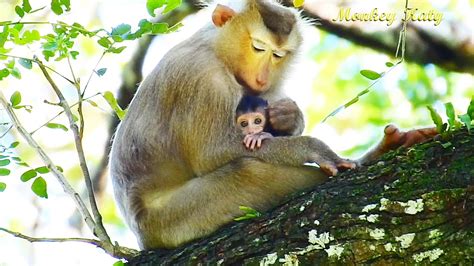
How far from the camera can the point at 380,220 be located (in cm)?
331

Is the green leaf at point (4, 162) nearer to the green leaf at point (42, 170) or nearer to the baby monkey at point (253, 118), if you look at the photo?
the green leaf at point (42, 170)

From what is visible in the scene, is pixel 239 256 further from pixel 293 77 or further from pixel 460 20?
pixel 460 20

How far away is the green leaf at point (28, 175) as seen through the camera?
423cm

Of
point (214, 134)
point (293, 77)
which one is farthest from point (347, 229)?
point (293, 77)

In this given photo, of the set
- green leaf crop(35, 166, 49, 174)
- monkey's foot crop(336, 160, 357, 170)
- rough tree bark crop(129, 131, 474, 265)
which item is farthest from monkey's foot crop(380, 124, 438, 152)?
green leaf crop(35, 166, 49, 174)

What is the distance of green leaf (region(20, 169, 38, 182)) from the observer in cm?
423

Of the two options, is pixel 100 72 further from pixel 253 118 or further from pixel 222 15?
pixel 222 15

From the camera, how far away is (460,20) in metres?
6.91

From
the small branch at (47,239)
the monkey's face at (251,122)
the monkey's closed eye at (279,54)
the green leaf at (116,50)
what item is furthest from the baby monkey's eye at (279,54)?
the small branch at (47,239)

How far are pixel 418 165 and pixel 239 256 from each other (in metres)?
0.85

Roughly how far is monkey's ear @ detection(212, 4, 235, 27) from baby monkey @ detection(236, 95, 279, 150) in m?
0.56

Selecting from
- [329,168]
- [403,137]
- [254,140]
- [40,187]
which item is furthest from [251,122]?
[40,187]

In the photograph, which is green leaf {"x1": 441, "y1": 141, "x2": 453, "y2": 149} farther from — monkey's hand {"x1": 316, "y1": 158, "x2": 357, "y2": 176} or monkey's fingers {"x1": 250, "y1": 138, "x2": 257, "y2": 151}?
monkey's fingers {"x1": 250, "y1": 138, "x2": 257, "y2": 151}

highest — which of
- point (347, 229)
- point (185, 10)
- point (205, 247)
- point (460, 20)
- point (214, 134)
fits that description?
point (185, 10)
